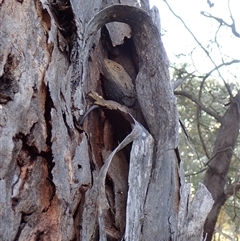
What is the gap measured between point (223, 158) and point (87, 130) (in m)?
2.39

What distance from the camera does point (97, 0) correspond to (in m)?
1.11

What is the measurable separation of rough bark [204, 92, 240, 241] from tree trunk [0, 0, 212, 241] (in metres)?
2.09

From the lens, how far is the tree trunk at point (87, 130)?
0.76 metres

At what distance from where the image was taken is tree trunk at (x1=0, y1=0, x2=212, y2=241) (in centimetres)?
76

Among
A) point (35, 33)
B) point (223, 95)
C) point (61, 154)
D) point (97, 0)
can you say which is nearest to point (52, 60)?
point (35, 33)

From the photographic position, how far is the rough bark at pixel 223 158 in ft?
10.2

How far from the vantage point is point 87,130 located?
98 cm

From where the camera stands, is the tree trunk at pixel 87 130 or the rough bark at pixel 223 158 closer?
the tree trunk at pixel 87 130

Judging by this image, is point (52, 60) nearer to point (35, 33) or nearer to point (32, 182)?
point (35, 33)

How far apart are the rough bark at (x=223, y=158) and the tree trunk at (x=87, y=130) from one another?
2.09 metres

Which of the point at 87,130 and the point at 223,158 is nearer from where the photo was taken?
the point at 87,130

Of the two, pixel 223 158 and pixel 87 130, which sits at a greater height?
pixel 223 158

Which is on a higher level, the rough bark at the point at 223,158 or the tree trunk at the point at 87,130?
the rough bark at the point at 223,158

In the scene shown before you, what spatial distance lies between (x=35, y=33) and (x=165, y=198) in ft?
1.48
